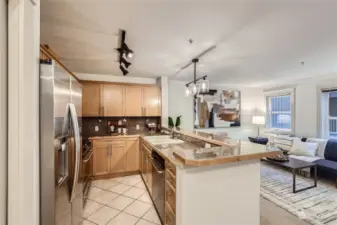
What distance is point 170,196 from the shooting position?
1840 mm

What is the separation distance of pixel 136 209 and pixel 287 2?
10.1ft

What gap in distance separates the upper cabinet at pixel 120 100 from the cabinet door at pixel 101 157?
74 cm

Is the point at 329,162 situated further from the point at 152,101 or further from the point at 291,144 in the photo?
the point at 152,101

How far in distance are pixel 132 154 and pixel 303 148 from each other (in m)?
4.10

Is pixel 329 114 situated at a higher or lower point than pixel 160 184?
higher

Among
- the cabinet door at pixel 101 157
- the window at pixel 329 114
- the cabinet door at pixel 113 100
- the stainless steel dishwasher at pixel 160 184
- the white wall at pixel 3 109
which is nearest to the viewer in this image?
the white wall at pixel 3 109

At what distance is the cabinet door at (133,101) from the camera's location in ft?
14.2

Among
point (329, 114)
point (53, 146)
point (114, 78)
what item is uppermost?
point (114, 78)

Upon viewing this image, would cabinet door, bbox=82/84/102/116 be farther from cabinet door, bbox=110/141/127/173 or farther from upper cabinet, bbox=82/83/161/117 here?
cabinet door, bbox=110/141/127/173

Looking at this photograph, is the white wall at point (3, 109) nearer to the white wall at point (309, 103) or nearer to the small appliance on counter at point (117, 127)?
the small appliance on counter at point (117, 127)

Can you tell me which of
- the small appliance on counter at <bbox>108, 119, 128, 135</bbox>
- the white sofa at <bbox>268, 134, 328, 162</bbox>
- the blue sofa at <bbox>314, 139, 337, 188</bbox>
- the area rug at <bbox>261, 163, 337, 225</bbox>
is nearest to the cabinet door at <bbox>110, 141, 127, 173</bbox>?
the small appliance on counter at <bbox>108, 119, 128, 135</bbox>

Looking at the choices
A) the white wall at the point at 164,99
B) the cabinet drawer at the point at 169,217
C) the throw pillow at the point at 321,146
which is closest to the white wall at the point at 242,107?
the white wall at the point at 164,99

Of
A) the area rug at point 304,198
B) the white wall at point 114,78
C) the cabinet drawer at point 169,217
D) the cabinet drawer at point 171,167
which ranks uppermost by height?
the white wall at point 114,78

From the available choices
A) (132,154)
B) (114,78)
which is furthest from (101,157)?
(114,78)
